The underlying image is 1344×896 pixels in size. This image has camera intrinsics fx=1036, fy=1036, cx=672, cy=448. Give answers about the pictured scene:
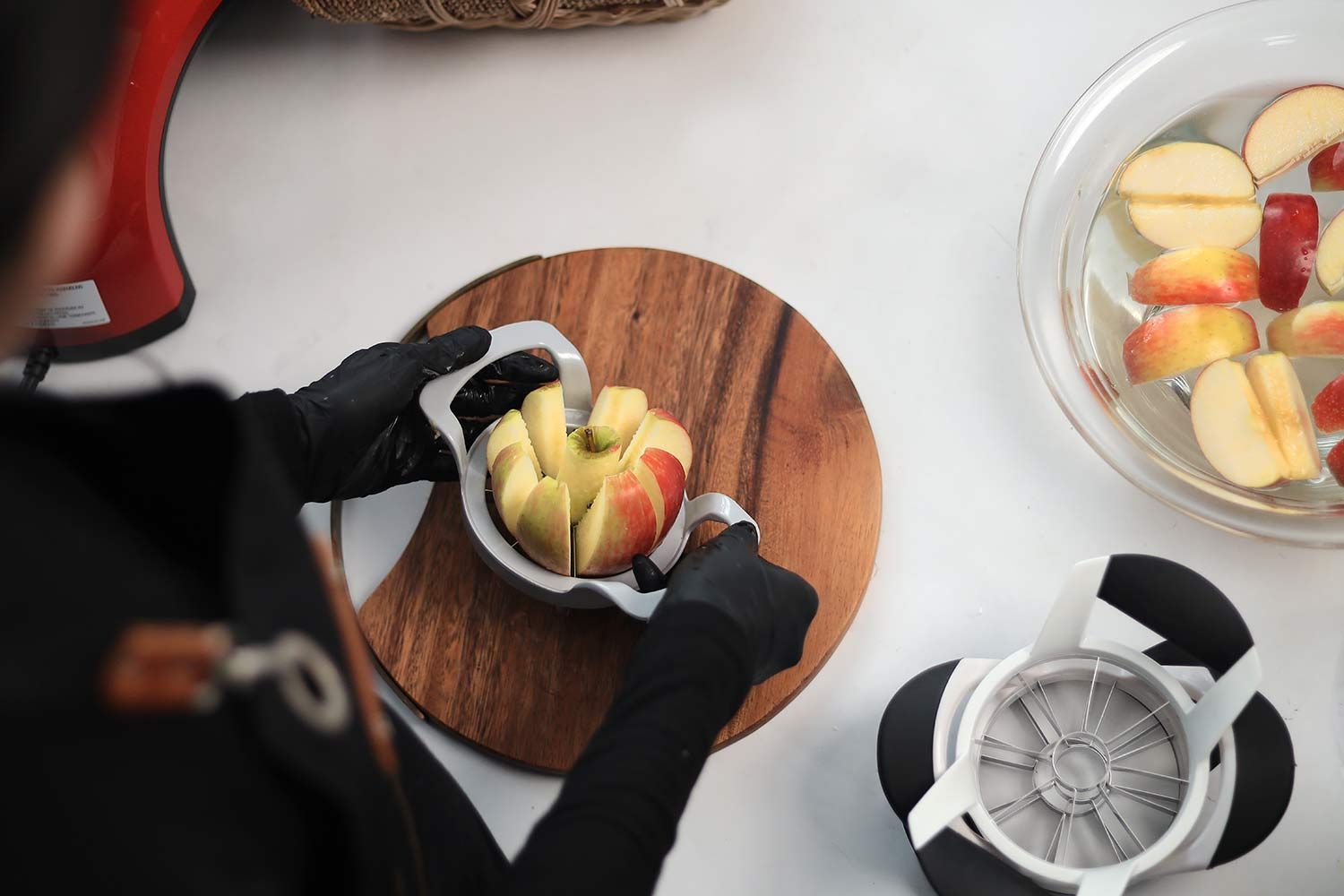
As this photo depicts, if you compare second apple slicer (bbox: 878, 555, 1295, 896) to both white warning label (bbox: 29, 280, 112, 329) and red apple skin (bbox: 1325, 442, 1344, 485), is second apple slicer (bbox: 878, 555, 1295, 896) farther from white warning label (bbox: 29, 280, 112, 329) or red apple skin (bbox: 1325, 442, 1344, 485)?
white warning label (bbox: 29, 280, 112, 329)

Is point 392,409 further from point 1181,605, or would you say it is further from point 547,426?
point 1181,605

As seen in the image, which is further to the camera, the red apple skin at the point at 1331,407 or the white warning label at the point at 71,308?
the white warning label at the point at 71,308

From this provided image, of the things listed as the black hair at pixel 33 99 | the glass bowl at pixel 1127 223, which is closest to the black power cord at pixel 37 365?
the black hair at pixel 33 99

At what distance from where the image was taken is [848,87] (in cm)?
102

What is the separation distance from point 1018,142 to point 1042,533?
389 mm

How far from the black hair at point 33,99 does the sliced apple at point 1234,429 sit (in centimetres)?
73

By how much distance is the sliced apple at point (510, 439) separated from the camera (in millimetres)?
716

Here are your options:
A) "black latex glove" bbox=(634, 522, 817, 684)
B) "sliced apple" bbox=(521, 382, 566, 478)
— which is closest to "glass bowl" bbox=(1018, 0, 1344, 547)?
"black latex glove" bbox=(634, 522, 817, 684)

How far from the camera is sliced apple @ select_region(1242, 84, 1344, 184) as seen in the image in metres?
0.81

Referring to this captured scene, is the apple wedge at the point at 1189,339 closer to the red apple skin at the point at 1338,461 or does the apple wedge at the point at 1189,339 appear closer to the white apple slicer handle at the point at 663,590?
the red apple skin at the point at 1338,461

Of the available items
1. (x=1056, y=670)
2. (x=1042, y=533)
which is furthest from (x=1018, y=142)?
(x=1056, y=670)

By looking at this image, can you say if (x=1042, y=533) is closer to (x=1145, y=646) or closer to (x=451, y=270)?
(x=1145, y=646)

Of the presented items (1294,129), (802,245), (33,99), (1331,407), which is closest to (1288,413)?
(1331,407)

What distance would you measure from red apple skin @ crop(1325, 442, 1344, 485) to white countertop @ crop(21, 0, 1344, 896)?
0.11 metres
